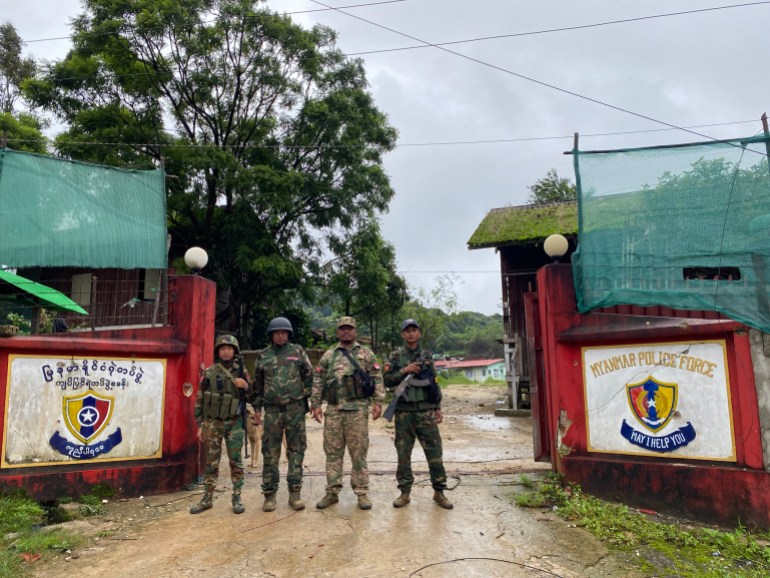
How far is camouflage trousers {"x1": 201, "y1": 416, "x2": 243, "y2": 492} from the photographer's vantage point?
526cm

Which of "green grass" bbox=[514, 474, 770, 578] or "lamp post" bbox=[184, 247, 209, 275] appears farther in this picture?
"lamp post" bbox=[184, 247, 209, 275]

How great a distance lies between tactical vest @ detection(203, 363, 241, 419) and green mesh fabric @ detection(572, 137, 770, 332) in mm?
3821

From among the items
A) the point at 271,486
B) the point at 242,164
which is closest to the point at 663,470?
the point at 271,486

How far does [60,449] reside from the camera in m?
5.46

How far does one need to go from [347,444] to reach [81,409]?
2.90 m

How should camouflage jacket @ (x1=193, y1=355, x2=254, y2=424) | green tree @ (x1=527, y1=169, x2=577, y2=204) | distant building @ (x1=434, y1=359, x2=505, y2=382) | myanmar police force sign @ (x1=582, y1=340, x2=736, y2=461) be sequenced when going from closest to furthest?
myanmar police force sign @ (x1=582, y1=340, x2=736, y2=461), camouflage jacket @ (x1=193, y1=355, x2=254, y2=424), green tree @ (x1=527, y1=169, x2=577, y2=204), distant building @ (x1=434, y1=359, x2=505, y2=382)

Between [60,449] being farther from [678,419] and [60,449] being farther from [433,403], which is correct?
[678,419]

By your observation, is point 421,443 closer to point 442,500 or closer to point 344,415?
point 442,500

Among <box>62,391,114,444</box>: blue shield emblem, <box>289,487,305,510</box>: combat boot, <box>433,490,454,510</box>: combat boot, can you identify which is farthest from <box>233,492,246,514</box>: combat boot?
<box>433,490,454,510</box>: combat boot

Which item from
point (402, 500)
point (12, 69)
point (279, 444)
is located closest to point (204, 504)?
point (279, 444)

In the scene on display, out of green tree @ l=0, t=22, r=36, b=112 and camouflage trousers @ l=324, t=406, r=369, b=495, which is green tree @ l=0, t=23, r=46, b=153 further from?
camouflage trousers @ l=324, t=406, r=369, b=495

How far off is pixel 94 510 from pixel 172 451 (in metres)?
0.99

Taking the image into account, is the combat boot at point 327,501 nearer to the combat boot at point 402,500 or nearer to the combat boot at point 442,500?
the combat boot at point 402,500

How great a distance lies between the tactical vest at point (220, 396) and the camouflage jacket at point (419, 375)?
156cm
